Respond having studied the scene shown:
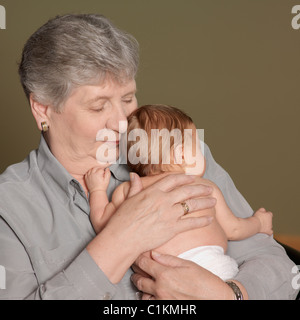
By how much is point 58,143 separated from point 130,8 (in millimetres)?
2391

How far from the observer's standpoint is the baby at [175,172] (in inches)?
65.9

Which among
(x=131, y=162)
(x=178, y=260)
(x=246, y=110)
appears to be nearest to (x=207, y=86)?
(x=246, y=110)

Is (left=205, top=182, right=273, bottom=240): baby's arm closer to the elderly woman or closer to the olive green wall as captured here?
the elderly woman

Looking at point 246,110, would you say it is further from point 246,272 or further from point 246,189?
point 246,272

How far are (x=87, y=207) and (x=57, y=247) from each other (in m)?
0.18

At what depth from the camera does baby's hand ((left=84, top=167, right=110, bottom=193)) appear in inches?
70.5

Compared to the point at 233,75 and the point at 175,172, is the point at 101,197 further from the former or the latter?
the point at 233,75

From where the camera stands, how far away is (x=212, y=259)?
1671mm

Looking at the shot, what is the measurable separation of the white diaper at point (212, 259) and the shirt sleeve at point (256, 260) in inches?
1.7

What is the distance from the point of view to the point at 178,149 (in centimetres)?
175

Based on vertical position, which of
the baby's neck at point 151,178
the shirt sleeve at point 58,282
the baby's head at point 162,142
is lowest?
the shirt sleeve at point 58,282

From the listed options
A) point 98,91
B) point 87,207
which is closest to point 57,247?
point 87,207

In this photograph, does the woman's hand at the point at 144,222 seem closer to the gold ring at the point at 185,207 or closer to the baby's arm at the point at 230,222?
the gold ring at the point at 185,207

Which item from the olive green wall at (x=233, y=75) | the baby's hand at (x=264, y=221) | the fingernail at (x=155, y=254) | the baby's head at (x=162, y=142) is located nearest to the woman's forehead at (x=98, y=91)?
the baby's head at (x=162, y=142)
